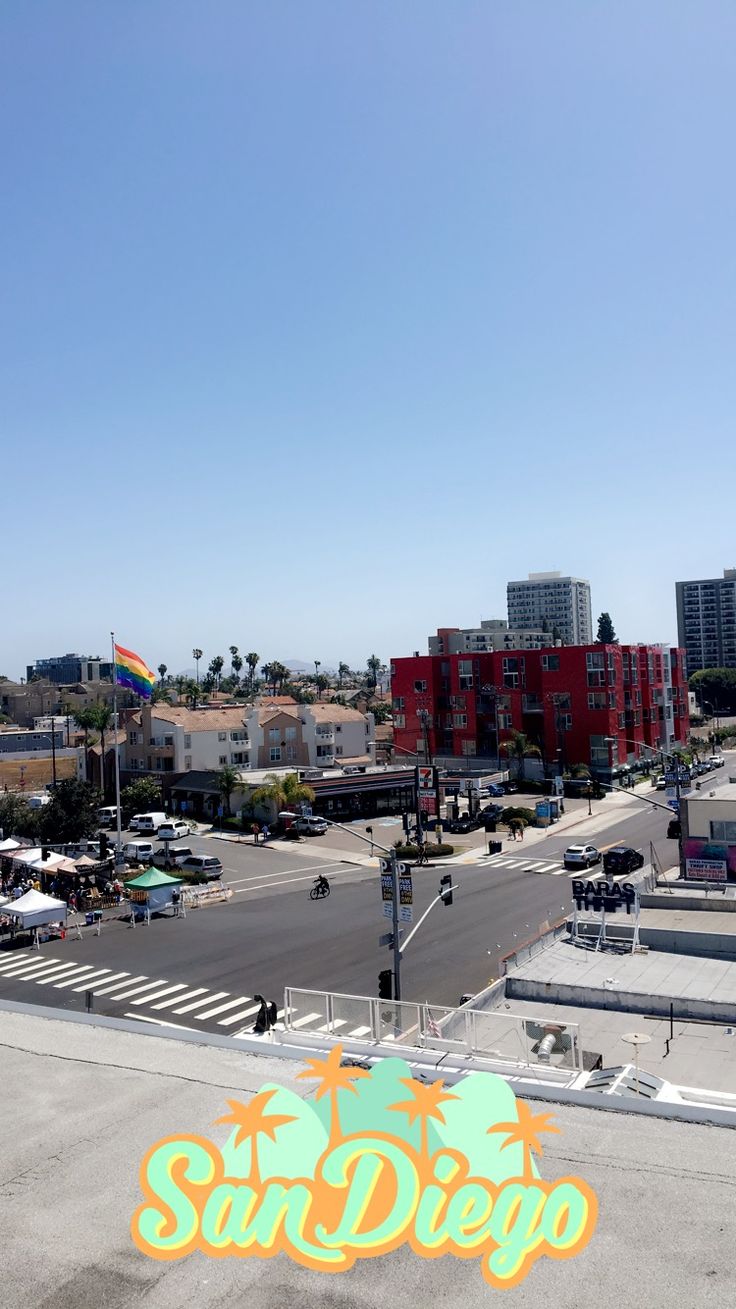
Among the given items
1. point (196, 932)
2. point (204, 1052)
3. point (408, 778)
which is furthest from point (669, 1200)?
point (408, 778)

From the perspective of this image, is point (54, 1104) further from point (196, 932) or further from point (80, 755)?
point (80, 755)

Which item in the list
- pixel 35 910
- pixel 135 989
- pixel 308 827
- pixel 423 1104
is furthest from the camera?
pixel 308 827

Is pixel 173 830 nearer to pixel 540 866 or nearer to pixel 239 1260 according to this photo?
pixel 540 866

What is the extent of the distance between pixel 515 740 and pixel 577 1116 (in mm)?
83878

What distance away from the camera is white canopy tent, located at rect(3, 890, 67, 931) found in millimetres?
43500

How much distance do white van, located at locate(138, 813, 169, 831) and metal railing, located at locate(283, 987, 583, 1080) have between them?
58.9 metres

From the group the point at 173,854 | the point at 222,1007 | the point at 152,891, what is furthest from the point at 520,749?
the point at 222,1007

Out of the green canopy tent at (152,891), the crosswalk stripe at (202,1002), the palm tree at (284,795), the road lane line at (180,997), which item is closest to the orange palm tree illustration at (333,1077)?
the crosswalk stripe at (202,1002)

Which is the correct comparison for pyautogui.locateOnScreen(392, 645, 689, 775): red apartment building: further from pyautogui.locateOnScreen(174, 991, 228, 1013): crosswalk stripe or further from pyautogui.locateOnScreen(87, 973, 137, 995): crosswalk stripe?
pyautogui.locateOnScreen(174, 991, 228, 1013): crosswalk stripe

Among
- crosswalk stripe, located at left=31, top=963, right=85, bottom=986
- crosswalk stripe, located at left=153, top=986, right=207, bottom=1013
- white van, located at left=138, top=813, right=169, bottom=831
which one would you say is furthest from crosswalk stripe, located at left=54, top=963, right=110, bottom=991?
white van, located at left=138, top=813, right=169, bottom=831

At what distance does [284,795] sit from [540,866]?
22.9 metres

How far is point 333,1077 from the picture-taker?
12352 mm

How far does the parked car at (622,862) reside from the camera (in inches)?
2058

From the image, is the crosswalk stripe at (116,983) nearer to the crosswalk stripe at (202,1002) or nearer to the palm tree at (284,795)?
the crosswalk stripe at (202,1002)
